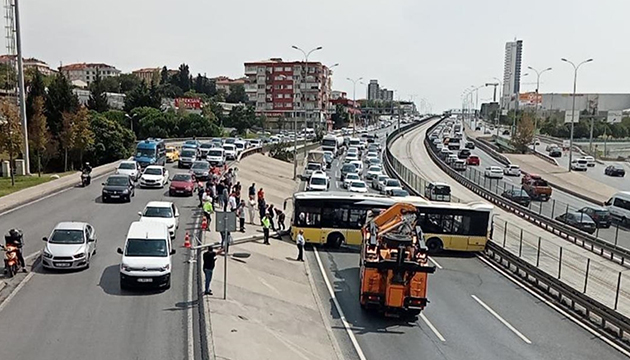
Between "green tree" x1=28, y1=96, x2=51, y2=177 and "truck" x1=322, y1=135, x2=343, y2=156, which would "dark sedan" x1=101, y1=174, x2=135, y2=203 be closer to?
"green tree" x1=28, y1=96, x2=51, y2=177

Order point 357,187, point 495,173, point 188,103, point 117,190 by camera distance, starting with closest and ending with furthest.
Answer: point 117,190 < point 357,187 < point 495,173 < point 188,103

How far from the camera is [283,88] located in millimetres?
149375

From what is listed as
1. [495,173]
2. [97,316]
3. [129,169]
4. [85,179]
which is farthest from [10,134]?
[495,173]

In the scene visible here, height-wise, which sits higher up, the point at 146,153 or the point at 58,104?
the point at 58,104

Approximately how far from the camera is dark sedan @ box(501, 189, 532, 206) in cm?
4217

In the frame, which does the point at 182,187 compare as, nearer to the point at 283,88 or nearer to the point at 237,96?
the point at 283,88

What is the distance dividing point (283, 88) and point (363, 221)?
124095mm

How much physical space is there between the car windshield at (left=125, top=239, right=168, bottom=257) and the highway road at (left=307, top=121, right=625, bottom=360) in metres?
5.94

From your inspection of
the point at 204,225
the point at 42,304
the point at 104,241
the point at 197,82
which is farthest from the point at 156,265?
the point at 197,82

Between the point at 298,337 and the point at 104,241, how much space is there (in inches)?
430

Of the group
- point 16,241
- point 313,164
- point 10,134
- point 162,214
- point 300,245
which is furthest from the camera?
point 313,164

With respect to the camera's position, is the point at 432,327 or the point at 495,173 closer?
the point at 432,327

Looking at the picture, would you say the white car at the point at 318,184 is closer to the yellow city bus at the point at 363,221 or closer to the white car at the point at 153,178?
the white car at the point at 153,178

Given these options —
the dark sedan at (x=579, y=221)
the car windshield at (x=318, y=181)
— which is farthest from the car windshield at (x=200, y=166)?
the dark sedan at (x=579, y=221)
